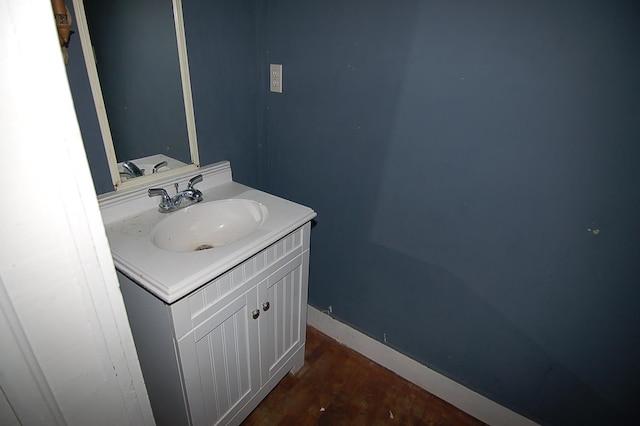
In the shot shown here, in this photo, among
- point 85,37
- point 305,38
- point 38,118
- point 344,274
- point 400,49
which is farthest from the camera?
point 344,274

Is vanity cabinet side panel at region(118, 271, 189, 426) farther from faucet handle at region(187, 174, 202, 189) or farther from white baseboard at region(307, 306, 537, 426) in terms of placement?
white baseboard at region(307, 306, 537, 426)

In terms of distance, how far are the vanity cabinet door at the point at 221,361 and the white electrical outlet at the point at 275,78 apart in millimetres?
916

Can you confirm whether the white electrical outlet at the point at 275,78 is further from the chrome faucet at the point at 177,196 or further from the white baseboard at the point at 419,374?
the white baseboard at the point at 419,374

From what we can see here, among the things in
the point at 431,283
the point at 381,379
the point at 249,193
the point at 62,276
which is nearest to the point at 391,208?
the point at 431,283

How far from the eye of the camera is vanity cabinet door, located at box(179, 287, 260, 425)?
3.17 ft

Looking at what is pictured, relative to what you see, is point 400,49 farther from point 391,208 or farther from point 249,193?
point 249,193

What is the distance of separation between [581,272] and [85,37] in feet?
5.48

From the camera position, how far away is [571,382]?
1178mm

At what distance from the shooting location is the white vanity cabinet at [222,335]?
3.05 ft

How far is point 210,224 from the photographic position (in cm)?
127

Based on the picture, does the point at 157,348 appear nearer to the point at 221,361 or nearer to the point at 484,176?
the point at 221,361

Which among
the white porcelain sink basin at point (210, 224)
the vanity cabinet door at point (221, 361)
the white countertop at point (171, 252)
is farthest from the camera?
the white porcelain sink basin at point (210, 224)

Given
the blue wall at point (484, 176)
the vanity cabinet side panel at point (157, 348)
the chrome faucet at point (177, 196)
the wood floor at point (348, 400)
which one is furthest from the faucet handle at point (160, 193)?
the wood floor at point (348, 400)

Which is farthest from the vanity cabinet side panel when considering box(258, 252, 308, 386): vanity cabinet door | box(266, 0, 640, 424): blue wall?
box(266, 0, 640, 424): blue wall
